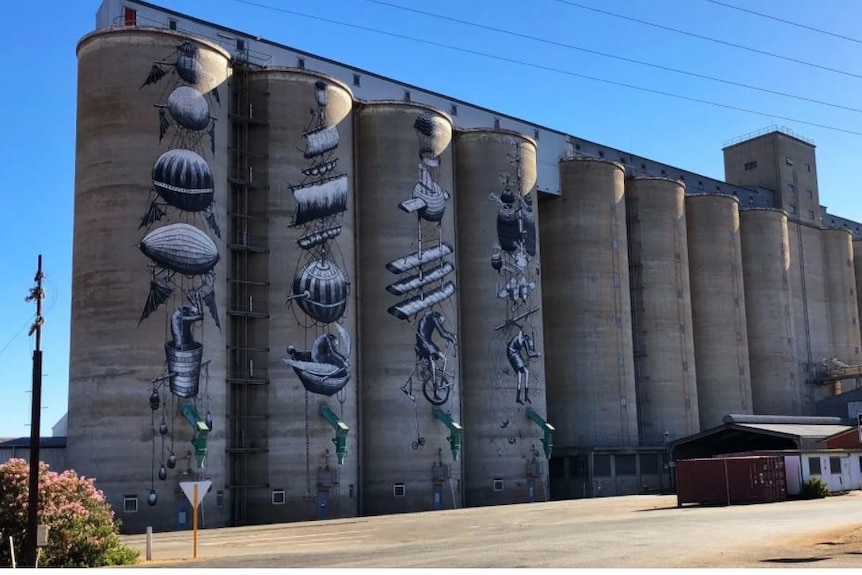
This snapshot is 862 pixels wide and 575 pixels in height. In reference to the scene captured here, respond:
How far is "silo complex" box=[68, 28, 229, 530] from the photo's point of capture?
1857 inches

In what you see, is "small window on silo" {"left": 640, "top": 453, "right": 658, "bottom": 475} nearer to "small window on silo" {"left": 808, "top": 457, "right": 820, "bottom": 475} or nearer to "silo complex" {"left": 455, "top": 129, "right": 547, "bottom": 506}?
"silo complex" {"left": 455, "top": 129, "right": 547, "bottom": 506}

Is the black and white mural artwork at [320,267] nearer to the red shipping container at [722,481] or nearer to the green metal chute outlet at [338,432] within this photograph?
the green metal chute outlet at [338,432]

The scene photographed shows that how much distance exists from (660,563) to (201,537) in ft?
80.1

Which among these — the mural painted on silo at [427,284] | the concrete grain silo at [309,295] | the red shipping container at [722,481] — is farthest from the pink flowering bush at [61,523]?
the red shipping container at [722,481]

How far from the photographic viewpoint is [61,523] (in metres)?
28.7

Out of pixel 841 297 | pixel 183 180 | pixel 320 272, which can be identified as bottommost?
pixel 320 272

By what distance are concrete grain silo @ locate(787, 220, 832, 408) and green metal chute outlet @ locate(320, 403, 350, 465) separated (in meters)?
58.9

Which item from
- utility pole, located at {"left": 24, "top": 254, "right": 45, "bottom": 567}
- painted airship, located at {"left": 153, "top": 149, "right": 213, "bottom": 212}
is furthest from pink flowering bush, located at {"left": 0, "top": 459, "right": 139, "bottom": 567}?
painted airship, located at {"left": 153, "top": 149, "right": 213, "bottom": 212}

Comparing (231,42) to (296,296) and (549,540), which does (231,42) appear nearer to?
(296,296)

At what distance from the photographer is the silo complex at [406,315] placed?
57.6m

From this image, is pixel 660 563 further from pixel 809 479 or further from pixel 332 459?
pixel 809 479

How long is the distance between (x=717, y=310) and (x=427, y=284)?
37982mm

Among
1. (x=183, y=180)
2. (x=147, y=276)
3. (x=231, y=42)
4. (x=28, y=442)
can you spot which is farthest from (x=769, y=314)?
(x=28, y=442)

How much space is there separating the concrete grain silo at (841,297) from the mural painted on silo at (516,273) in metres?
49.8
